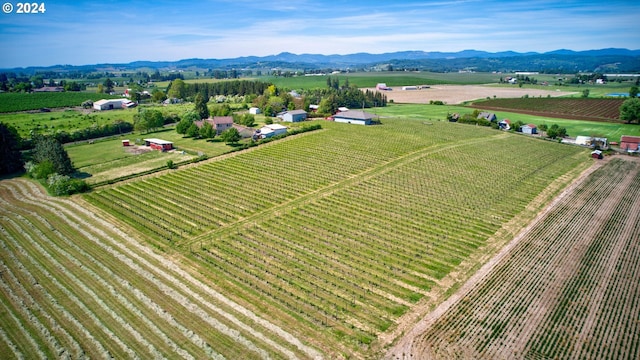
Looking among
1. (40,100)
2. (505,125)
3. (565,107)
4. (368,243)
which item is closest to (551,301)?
(368,243)

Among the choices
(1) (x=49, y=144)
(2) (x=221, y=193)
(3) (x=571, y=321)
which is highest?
(1) (x=49, y=144)

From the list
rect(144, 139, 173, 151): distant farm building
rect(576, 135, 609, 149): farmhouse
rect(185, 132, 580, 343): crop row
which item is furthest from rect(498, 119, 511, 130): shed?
rect(144, 139, 173, 151): distant farm building

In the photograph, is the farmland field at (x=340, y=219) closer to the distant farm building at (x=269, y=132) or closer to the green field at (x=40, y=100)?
the distant farm building at (x=269, y=132)

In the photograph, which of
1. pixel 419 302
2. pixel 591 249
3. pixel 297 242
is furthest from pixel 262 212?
pixel 591 249

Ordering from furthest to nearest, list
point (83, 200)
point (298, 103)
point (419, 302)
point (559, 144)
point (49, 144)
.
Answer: point (298, 103), point (559, 144), point (49, 144), point (83, 200), point (419, 302)

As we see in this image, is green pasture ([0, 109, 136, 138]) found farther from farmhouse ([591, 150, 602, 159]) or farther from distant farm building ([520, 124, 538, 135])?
farmhouse ([591, 150, 602, 159])

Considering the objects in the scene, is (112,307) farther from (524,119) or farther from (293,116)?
(524,119)

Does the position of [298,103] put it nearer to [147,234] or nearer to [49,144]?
[49,144]
